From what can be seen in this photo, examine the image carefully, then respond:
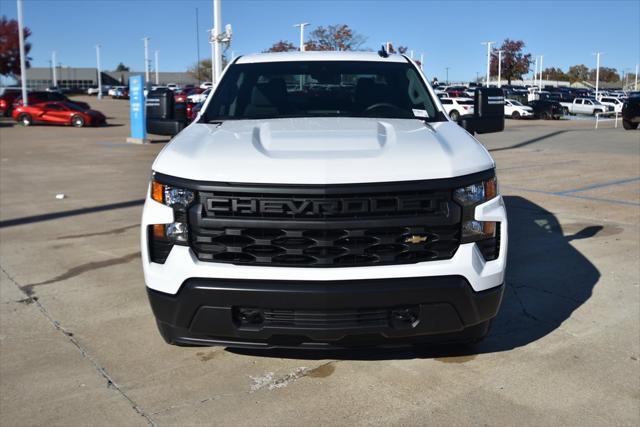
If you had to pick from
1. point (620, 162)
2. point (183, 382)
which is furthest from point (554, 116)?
point (183, 382)

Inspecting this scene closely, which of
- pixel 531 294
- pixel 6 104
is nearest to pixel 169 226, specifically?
pixel 531 294

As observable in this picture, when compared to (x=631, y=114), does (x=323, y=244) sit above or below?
below

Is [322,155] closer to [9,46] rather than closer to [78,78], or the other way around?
[9,46]

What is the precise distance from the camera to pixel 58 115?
30516 millimetres

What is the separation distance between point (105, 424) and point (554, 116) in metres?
43.6

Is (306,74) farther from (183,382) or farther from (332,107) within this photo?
(183,382)

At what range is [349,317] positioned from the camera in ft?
10.1

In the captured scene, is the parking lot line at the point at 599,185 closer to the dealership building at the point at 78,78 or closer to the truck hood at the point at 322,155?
the truck hood at the point at 322,155

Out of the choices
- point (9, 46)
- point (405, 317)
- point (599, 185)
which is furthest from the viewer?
point (9, 46)

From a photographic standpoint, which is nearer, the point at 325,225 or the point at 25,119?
the point at 325,225

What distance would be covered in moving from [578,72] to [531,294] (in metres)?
155

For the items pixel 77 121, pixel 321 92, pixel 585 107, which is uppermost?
pixel 585 107

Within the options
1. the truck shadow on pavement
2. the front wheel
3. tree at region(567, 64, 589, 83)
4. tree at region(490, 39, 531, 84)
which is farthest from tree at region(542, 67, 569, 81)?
the truck shadow on pavement

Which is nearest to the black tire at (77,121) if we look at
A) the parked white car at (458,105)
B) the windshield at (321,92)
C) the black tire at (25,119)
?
the black tire at (25,119)
